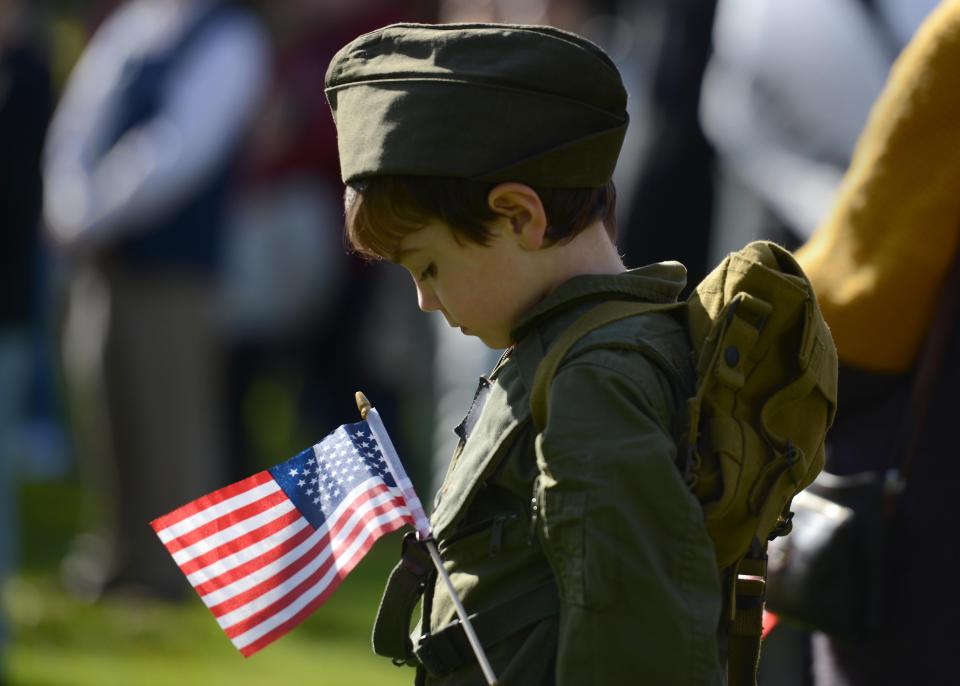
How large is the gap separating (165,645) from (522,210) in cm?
462

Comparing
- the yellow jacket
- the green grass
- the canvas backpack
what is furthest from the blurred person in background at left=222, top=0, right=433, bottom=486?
the canvas backpack

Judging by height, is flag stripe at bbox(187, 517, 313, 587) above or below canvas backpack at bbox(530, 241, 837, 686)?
below

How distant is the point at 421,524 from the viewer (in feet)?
7.69

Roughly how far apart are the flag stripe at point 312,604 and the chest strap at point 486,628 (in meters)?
0.16

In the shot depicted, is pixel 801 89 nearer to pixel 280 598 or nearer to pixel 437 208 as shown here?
pixel 437 208

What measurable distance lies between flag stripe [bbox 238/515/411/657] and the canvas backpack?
0.34 metres

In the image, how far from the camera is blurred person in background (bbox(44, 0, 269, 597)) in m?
6.63

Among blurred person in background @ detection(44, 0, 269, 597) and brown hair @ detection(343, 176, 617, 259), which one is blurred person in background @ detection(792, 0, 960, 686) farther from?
blurred person in background @ detection(44, 0, 269, 597)

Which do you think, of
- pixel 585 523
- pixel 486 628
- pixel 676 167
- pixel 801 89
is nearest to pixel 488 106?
pixel 585 523

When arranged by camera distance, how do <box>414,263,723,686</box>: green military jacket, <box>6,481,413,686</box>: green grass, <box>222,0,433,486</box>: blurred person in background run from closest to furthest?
1. <box>414,263,723,686</box>: green military jacket
2. <box>6,481,413,686</box>: green grass
3. <box>222,0,433,486</box>: blurred person in background

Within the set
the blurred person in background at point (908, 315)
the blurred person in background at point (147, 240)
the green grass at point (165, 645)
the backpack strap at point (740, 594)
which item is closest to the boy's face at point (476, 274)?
the backpack strap at point (740, 594)

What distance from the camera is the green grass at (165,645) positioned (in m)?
6.02

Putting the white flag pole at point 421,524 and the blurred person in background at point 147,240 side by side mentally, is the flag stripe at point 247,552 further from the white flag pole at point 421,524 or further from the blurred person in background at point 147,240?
the blurred person in background at point 147,240

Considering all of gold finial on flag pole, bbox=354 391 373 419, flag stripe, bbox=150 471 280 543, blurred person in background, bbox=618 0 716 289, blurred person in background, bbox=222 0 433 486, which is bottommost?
blurred person in background, bbox=222 0 433 486
